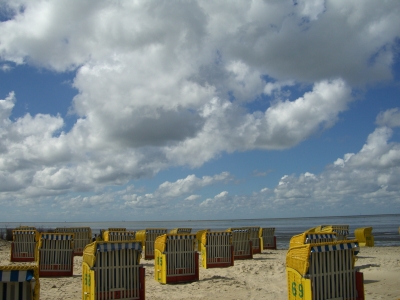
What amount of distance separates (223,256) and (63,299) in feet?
25.2

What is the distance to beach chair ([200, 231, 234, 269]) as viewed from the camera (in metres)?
17.7

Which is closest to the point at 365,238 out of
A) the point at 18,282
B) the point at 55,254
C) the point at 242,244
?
the point at 242,244

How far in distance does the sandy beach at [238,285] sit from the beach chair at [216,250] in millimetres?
463

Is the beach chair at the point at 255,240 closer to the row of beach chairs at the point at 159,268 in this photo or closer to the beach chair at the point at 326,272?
the row of beach chairs at the point at 159,268

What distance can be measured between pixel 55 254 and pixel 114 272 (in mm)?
7031

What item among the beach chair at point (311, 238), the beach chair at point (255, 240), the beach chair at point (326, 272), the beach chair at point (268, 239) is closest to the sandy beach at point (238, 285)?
the beach chair at point (311, 238)

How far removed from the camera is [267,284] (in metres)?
13.9

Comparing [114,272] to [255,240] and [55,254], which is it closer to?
[55,254]

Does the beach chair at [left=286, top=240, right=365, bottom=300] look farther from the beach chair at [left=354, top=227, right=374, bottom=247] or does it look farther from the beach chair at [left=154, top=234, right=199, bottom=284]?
the beach chair at [left=354, top=227, right=374, bottom=247]

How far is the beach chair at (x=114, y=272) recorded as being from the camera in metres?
9.78

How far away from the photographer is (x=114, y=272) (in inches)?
392

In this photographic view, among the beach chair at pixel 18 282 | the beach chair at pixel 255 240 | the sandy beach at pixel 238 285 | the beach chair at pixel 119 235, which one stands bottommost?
the sandy beach at pixel 238 285

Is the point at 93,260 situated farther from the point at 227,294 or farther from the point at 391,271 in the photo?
the point at 391,271

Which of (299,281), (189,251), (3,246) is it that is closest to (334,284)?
(299,281)
